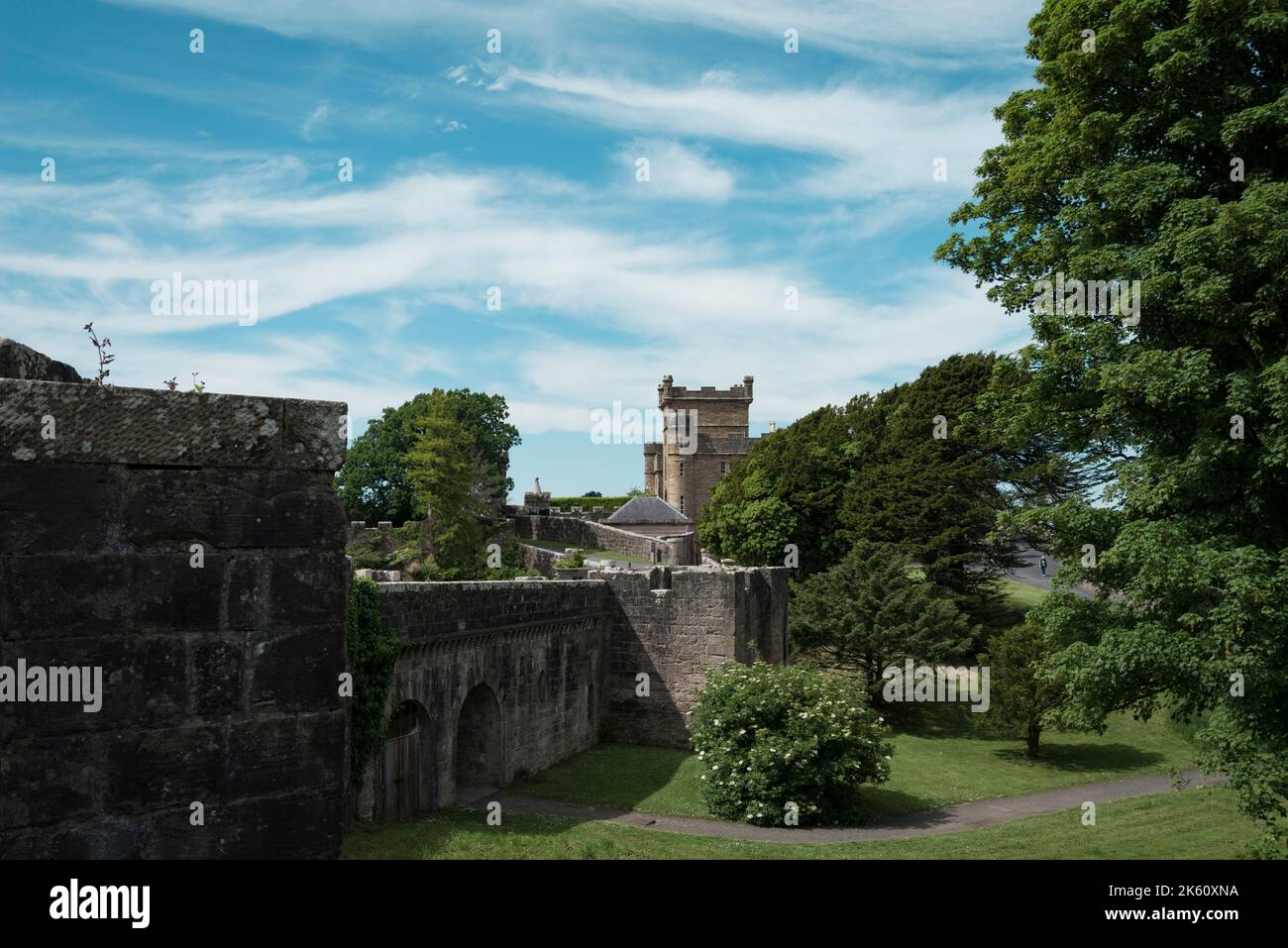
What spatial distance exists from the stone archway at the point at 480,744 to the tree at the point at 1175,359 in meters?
12.2

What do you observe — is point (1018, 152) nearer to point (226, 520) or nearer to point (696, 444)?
point (226, 520)

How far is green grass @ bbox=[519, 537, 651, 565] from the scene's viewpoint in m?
49.6

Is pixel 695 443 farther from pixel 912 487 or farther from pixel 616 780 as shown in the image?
pixel 616 780

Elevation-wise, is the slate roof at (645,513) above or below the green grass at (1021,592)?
above

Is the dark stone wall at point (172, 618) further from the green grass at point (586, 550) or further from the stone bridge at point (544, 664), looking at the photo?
the green grass at point (586, 550)

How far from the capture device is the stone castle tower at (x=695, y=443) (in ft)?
256

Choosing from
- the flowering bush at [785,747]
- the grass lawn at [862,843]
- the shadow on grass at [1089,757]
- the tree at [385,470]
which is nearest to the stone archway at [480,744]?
the grass lawn at [862,843]

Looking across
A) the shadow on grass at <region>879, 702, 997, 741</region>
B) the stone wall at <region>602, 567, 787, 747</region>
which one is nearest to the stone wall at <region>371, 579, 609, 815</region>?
the stone wall at <region>602, 567, 787, 747</region>

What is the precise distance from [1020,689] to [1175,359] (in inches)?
690

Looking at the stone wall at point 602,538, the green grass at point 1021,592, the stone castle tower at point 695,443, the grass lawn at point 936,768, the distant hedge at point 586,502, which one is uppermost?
the stone castle tower at point 695,443

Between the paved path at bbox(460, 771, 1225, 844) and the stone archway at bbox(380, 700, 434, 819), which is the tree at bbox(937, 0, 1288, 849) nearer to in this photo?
the paved path at bbox(460, 771, 1225, 844)

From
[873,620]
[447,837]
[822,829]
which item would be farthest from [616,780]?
[873,620]

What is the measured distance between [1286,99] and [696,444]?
222ft

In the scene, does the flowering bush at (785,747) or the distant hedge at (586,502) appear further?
the distant hedge at (586,502)
